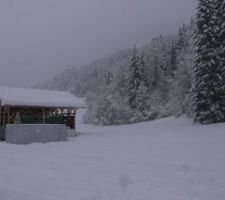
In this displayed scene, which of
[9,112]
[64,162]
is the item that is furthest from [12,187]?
[9,112]

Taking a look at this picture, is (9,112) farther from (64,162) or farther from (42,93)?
(64,162)

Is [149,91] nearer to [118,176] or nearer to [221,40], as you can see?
[221,40]

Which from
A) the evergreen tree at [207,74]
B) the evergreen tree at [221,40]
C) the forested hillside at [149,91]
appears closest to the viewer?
the evergreen tree at [207,74]

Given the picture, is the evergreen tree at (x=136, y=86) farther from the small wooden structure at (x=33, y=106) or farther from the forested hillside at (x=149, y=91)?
the small wooden structure at (x=33, y=106)

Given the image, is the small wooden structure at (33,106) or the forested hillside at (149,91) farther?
the forested hillside at (149,91)

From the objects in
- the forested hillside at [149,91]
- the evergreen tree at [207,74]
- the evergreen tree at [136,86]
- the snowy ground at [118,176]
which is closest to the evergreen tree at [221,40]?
the evergreen tree at [207,74]

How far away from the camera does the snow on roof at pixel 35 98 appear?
29312mm

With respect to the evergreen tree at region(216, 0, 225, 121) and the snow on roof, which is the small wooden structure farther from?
the evergreen tree at region(216, 0, 225, 121)

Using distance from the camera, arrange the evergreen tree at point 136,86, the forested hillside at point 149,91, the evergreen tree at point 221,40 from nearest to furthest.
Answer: the evergreen tree at point 221,40 < the forested hillside at point 149,91 < the evergreen tree at point 136,86

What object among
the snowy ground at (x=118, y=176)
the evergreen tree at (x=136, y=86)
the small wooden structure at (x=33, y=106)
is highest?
the evergreen tree at (x=136, y=86)

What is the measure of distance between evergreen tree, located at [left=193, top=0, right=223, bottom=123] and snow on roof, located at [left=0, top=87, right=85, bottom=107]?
1067 centimetres

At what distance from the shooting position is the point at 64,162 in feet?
44.4

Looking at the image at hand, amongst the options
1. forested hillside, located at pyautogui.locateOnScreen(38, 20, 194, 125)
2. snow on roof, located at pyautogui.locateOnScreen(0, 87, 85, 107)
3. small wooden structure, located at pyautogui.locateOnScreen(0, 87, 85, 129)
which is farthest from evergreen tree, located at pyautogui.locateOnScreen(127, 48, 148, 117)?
small wooden structure, located at pyautogui.locateOnScreen(0, 87, 85, 129)

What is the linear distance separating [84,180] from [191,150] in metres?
8.88
